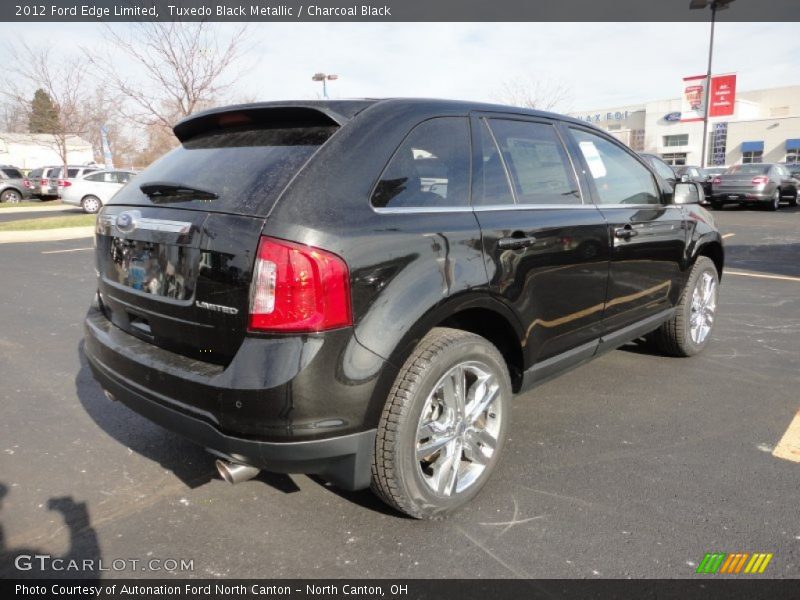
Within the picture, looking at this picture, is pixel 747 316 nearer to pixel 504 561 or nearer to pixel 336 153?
pixel 504 561

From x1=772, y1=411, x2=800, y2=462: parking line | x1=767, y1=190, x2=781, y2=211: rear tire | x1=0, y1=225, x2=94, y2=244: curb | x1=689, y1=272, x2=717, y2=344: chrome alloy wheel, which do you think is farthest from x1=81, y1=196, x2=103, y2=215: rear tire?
x1=767, y1=190, x2=781, y2=211: rear tire

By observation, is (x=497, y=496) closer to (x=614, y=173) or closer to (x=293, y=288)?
(x=293, y=288)

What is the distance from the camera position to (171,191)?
2.50 meters

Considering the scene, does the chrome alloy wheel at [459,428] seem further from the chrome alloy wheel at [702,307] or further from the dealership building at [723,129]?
the dealership building at [723,129]

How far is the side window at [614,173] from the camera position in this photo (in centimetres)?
352

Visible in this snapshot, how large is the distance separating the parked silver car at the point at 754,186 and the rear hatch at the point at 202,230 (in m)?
19.7

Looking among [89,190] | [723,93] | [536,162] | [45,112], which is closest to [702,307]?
[536,162]

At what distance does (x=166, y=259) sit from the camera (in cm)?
232

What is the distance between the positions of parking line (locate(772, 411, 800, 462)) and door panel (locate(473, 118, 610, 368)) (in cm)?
109

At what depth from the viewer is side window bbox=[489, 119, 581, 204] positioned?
2943mm

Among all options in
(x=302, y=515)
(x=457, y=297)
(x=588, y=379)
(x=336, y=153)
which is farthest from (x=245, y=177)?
(x=588, y=379)

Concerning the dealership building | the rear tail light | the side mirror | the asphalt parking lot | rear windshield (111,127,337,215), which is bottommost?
the asphalt parking lot

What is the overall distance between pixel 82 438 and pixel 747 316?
5.98 meters

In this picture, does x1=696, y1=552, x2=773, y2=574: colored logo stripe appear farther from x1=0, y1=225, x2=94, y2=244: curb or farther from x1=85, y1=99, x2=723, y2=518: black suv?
x1=0, y1=225, x2=94, y2=244: curb
